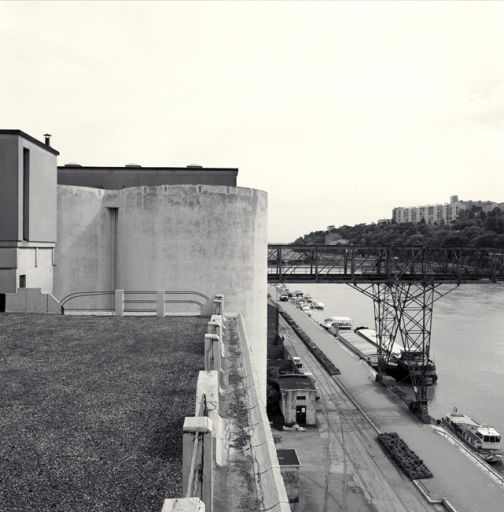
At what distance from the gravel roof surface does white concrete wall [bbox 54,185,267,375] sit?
6308mm

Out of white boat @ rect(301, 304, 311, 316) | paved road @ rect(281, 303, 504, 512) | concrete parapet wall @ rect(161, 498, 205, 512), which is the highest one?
concrete parapet wall @ rect(161, 498, 205, 512)

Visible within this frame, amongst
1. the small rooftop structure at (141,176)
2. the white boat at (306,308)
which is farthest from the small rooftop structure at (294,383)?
the white boat at (306,308)

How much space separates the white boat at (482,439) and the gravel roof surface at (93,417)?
34749mm

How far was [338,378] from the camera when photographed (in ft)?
187

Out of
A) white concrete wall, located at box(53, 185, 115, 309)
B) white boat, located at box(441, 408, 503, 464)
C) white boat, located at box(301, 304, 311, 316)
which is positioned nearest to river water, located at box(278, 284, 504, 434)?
white boat, located at box(301, 304, 311, 316)

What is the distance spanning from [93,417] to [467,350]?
7252cm

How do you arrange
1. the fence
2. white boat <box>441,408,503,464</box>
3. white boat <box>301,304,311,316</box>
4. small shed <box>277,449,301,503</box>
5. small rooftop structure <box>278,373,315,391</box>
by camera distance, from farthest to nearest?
white boat <box>301,304,311,316</box>, small rooftop structure <box>278,373,315,391</box>, white boat <box>441,408,503,464</box>, small shed <box>277,449,301,503</box>, the fence

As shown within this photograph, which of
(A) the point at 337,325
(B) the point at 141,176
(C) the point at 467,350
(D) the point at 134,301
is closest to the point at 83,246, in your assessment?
(D) the point at 134,301

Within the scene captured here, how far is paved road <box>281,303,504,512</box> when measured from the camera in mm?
29625

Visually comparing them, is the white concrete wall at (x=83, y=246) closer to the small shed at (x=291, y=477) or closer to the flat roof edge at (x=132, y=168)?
the flat roof edge at (x=132, y=168)

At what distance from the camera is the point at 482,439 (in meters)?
38.7

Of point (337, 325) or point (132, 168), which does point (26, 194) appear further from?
point (337, 325)

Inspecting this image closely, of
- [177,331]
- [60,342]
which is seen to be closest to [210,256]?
[177,331]

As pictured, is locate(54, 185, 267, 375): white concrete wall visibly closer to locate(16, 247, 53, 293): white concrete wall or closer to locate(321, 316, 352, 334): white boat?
locate(16, 247, 53, 293): white concrete wall
